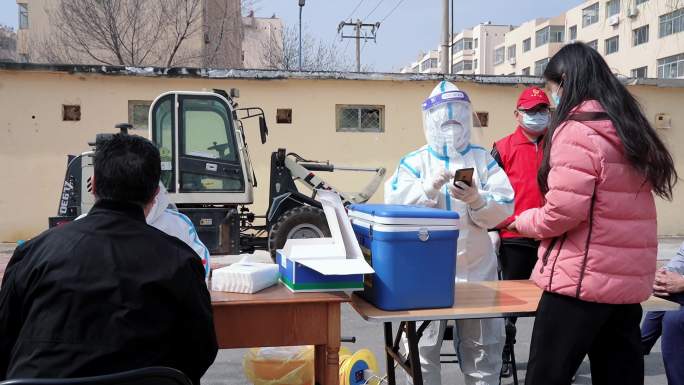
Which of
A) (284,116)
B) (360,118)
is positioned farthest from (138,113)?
(360,118)

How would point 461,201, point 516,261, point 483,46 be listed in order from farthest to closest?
1. point 483,46
2. point 516,261
3. point 461,201

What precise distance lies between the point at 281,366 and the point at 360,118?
8574 mm

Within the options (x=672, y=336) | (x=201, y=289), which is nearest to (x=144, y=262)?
(x=201, y=289)

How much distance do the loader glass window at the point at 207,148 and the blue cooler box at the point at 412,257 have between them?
5531 mm

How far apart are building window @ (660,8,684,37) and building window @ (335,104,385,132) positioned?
30086 millimetres

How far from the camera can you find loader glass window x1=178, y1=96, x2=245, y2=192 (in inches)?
299

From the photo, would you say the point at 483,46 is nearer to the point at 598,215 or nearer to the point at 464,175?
the point at 464,175

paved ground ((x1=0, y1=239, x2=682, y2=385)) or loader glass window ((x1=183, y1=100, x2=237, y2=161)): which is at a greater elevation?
loader glass window ((x1=183, y1=100, x2=237, y2=161))

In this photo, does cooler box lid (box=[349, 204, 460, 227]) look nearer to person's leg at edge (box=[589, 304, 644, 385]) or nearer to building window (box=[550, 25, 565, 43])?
person's leg at edge (box=[589, 304, 644, 385])

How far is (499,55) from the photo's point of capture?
237 feet

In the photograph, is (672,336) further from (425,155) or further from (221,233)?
(221,233)

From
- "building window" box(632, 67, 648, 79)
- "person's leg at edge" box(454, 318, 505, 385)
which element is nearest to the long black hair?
"person's leg at edge" box(454, 318, 505, 385)

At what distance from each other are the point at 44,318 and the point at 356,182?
384 inches

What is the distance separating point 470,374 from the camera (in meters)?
2.96
